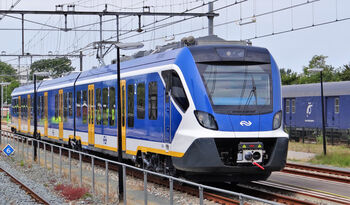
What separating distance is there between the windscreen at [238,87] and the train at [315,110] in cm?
2130

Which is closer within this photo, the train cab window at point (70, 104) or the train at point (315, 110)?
the train cab window at point (70, 104)

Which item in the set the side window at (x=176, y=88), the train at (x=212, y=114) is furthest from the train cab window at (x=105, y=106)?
the side window at (x=176, y=88)

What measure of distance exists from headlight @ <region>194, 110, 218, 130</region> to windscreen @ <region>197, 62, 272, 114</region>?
0.82 feet

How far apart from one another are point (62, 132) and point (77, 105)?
3268mm

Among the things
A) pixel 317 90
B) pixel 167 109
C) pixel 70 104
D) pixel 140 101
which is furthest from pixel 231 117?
pixel 317 90

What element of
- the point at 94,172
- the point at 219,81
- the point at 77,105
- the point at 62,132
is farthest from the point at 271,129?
the point at 62,132

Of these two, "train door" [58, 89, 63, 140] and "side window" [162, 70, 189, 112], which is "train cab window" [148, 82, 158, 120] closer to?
"side window" [162, 70, 189, 112]

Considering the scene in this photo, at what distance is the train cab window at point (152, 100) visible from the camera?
15.8m

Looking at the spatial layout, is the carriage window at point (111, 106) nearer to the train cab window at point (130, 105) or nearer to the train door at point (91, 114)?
the train cab window at point (130, 105)

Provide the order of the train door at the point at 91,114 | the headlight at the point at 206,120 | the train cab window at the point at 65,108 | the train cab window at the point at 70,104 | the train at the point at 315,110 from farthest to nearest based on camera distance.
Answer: the train at the point at 315,110
the train cab window at the point at 65,108
the train cab window at the point at 70,104
the train door at the point at 91,114
the headlight at the point at 206,120

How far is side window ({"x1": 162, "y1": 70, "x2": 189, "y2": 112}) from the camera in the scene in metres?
14.2

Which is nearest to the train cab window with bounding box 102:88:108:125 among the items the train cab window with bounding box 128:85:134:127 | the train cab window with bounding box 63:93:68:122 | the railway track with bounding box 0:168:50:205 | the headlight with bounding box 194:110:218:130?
the train cab window with bounding box 128:85:134:127

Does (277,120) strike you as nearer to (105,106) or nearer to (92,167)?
(92,167)

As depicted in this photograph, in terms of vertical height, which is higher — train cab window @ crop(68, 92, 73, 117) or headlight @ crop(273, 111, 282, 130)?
train cab window @ crop(68, 92, 73, 117)
